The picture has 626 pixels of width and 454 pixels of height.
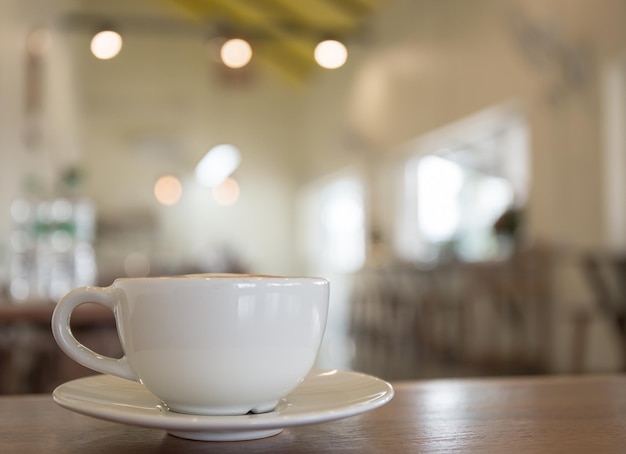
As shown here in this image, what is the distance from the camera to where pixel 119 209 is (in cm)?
1160

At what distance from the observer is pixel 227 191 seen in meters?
11.6

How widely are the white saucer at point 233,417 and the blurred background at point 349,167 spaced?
1783mm

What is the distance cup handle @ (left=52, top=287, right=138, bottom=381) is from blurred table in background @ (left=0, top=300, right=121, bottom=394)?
1806 mm

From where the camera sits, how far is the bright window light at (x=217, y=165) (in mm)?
11829

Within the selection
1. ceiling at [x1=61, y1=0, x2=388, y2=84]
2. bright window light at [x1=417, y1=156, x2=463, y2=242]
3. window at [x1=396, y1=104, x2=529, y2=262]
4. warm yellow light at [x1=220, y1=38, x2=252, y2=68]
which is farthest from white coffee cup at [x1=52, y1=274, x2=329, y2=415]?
ceiling at [x1=61, y1=0, x2=388, y2=84]

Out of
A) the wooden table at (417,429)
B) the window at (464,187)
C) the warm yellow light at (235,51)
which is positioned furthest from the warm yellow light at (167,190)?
the wooden table at (417,429)

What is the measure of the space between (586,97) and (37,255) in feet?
10.6

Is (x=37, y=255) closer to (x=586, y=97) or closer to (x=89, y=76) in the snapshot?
(x=586, y=97)

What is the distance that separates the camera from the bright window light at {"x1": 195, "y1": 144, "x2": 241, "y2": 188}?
11829mm

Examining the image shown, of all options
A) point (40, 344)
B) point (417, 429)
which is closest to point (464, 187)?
point (40, 344)

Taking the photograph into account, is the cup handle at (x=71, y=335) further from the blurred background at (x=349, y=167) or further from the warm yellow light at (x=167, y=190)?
the warm yellow light at (x=167, y=190)

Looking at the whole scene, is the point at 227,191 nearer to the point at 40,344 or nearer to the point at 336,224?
the point at 336,224

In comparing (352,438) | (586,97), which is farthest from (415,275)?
(352,438)

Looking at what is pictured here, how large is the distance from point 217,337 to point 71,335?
0.42 ft
